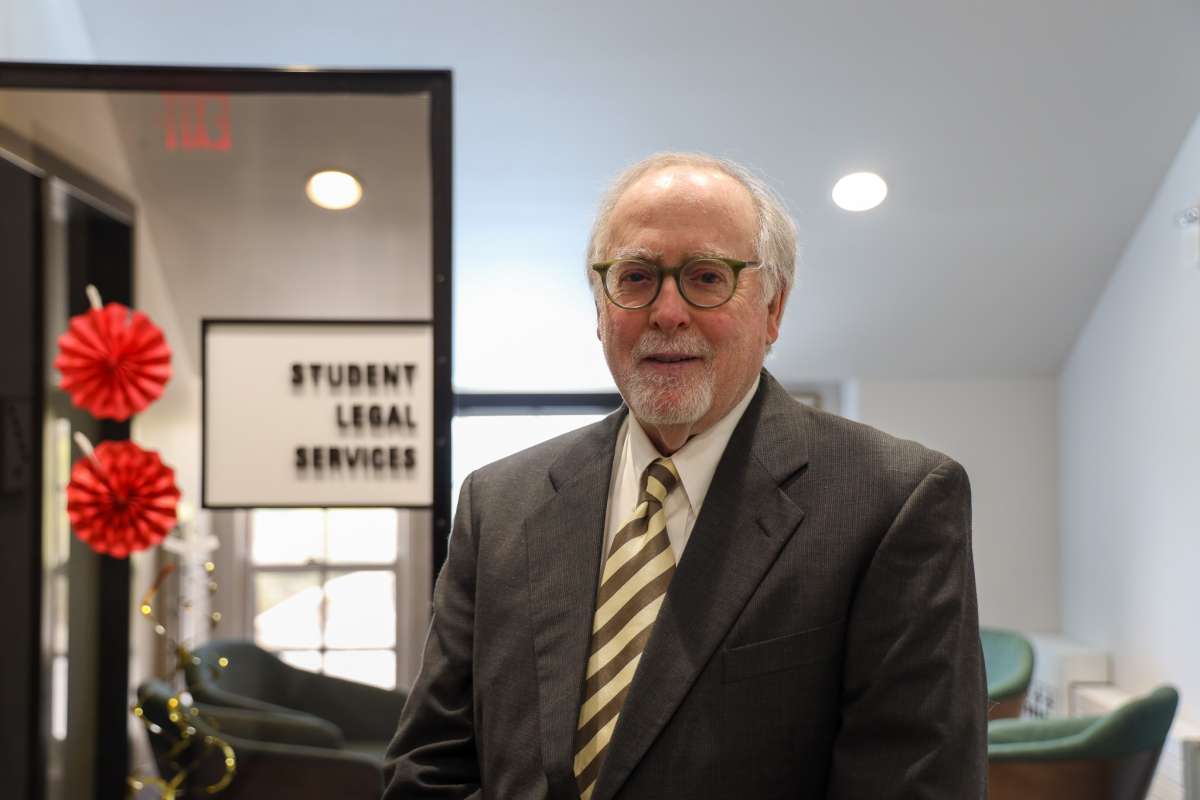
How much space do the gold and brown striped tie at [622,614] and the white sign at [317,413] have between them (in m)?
1.18

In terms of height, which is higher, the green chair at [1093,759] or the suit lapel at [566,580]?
the suit lapel at [566,580]

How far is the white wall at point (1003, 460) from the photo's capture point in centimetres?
570

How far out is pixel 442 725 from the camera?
134 centimetres

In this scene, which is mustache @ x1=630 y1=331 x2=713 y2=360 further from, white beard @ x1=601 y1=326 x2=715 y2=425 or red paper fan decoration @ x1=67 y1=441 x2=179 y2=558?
red paper fan decoration @ x1=67 y1=441 x2=179 y2=558

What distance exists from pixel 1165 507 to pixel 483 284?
2.81 meters

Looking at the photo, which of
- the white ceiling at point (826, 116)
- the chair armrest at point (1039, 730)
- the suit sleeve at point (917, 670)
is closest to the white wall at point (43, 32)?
the white ceiling at point (826, 116)

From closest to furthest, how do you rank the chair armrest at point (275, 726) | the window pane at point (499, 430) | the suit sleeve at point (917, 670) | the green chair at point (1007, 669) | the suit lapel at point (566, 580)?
1. the suit sleeve at point (917, 670)
2. the suit lapel at point (566, 580)
3. the chair armrest at point (275, 726)
4. the green chair at point (1007, 669)
5. the window pane at point (499, 430)

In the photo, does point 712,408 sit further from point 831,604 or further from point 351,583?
point 351,583

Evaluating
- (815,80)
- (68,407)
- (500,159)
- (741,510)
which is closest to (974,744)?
(741,510)

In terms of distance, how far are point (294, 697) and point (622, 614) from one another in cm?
146

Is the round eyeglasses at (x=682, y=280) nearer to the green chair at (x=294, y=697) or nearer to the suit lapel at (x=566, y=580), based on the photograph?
the suit lapel at (x=566, y=580)

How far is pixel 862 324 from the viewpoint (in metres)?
5.33

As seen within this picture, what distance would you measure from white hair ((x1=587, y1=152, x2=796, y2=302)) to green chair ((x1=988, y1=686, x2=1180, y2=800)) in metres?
2.27

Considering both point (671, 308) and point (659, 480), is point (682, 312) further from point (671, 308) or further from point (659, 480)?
point (659, 480)
